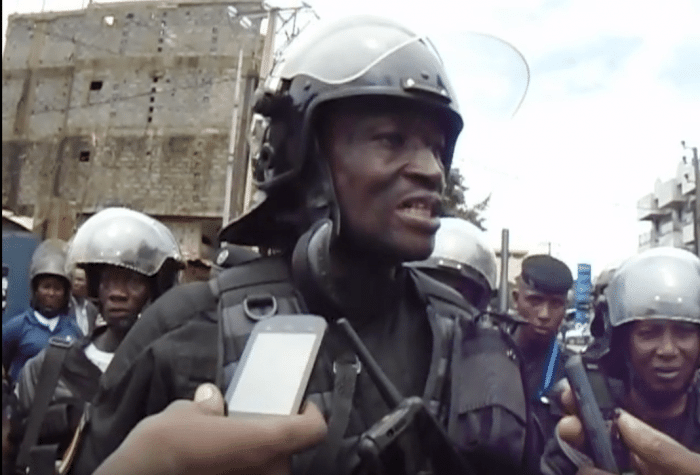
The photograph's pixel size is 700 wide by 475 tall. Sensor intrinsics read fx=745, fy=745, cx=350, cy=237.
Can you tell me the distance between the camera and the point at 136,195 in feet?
85.4

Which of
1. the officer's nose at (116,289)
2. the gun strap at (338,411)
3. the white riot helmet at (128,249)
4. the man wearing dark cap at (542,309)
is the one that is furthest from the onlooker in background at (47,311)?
the gun strap at (338,411)

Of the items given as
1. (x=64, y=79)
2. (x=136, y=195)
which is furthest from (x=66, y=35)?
(x=136, y=195)

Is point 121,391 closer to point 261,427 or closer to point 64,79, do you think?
point 261,427

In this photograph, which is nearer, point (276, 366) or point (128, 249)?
point (276, 366)

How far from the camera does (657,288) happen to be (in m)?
2.55

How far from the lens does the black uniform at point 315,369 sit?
1316 millimetres

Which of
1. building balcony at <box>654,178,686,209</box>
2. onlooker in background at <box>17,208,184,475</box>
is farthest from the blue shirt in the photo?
building balcony at <box>654,178,686,209</box>

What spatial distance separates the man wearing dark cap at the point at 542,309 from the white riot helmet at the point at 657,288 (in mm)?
549

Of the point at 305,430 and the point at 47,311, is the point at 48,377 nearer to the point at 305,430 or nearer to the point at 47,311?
the point at 305,430

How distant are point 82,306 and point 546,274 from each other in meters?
3.24

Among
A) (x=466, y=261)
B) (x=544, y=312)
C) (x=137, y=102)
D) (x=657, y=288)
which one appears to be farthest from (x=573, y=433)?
(x=137, y=102)

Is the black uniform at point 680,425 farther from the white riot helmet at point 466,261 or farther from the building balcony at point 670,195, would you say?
the building balcony at point 670,195

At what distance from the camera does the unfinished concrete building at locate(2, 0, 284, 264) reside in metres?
25.5

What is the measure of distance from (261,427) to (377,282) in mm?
569
